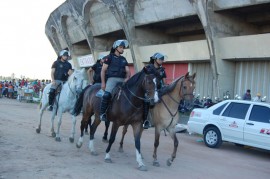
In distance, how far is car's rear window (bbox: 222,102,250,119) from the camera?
11062mm

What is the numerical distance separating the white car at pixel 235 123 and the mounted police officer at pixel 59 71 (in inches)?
200

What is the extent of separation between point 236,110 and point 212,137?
1.29 metres

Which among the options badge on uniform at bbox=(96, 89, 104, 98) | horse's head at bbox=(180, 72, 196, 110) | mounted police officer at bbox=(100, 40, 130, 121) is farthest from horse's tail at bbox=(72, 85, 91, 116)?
horse's head at bbox=(180, 72, 196, 110)

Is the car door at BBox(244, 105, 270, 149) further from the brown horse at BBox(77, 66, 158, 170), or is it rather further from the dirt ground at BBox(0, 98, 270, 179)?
the brown horse at BBox(77, 66, 158, 170)

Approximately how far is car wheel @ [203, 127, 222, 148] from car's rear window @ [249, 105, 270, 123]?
53.1 inches

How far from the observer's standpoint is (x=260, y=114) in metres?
10.6

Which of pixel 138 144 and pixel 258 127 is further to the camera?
pixel 258 127

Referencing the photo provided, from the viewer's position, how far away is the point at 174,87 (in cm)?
812

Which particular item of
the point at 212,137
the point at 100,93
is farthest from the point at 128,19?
the point at 100,93

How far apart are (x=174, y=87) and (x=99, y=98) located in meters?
1.92

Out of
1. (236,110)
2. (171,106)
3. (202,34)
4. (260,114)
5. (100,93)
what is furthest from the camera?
(202,34)

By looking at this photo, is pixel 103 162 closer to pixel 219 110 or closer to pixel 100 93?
pixel 100 93

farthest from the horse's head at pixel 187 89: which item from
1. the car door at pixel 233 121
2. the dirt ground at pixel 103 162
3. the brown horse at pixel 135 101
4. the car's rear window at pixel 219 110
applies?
the car's rear window at pixel 219 110

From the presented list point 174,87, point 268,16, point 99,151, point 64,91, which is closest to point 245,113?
point 174,87
